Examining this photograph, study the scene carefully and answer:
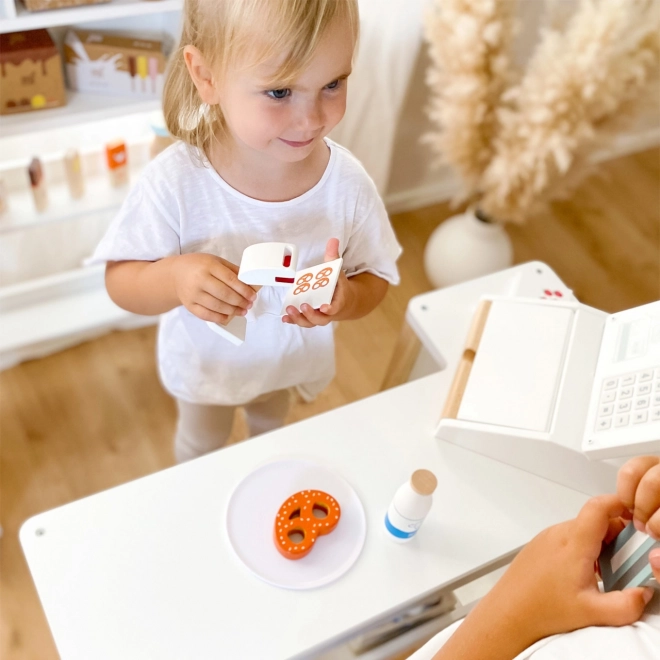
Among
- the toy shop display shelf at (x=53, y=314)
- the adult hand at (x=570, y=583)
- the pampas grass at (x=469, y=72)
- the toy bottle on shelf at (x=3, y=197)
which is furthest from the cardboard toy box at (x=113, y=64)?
the adult hand at (x=570, y=583)

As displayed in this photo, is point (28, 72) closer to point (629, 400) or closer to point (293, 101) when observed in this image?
point (293, 101)

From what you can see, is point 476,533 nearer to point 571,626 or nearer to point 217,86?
point 571,626

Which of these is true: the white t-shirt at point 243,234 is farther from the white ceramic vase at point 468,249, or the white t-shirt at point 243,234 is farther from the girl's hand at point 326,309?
the white ceramic vase at point 468,249

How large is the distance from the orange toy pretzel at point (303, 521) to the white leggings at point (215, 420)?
0.38m

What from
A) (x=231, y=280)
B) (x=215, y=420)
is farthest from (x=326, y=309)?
(x=215, y=420)

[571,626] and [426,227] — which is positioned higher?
[571,626]

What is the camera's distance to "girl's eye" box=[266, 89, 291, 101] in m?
0.74

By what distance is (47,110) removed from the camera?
144cm

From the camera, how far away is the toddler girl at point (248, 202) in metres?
0.71

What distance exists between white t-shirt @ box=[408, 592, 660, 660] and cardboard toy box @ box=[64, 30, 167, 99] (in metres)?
1.32

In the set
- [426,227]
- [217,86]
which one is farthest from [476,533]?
[426,227]

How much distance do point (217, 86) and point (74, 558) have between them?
1.87ft

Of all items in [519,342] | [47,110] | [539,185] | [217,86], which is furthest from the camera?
[539,185]

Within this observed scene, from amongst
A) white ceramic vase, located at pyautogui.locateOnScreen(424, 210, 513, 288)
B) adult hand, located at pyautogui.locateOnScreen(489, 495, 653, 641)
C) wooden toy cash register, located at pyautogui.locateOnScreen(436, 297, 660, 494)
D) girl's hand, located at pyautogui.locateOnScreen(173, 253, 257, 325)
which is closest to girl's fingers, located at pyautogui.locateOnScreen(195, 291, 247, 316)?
girl's hand, located at pyautogui.locateOnScreen(173, 253, 257, 325)
